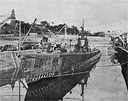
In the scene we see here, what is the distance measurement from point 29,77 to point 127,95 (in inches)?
43.6

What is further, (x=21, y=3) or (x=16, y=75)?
(x=21, y=3)

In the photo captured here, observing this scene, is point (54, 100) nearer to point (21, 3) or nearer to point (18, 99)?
point (18, 99)

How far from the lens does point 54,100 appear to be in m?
2.57

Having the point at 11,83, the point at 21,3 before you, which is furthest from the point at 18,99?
the point at 21,3

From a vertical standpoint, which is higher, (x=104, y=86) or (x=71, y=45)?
(x=71, y=45)

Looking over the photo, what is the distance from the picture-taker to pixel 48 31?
2543 millimetres

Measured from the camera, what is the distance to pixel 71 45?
254 cm

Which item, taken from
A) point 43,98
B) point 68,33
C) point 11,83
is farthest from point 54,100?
point 68,33

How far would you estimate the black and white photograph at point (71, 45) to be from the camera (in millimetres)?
2490

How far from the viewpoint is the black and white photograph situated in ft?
8.17

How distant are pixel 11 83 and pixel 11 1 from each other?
35.4 inches

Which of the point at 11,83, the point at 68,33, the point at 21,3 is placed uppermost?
the point at 21,3

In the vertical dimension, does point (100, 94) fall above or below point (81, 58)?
below

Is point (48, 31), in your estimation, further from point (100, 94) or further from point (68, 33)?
point (100, 94)
